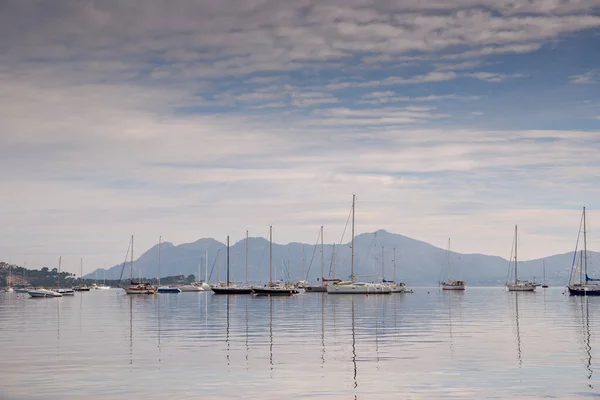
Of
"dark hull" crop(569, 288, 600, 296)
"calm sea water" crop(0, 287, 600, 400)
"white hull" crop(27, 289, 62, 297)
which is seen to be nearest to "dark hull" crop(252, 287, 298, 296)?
"white hull" crop(27, 289, 62, 297)

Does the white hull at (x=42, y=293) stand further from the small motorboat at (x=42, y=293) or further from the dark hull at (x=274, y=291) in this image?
the dark hull at (x=274, y=291)

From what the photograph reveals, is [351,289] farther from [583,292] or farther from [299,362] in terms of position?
[299,362]

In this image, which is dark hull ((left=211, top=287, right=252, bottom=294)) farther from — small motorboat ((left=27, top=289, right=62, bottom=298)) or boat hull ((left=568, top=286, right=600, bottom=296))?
boat hull ((left=568, top=286, right=600, bottom=296))

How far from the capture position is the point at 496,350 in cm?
4503

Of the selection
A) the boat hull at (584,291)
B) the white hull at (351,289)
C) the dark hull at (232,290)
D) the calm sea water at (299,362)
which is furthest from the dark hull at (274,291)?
the calm sea water at (299,362)

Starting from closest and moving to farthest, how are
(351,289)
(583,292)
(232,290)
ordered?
(351,289) < (583,292) < (232,290)

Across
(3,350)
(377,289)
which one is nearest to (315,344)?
(3,350)

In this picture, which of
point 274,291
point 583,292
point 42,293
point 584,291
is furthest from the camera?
point 42,293

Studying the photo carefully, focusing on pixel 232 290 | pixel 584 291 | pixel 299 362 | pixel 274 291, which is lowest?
pixel 584 291

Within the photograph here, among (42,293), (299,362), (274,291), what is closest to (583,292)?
(274,291)

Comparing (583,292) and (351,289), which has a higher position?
(351,289)

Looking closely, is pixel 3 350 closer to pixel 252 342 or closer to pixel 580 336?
pixel 252 342

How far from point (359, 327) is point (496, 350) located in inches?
802

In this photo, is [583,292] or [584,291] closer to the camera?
[584,291]
